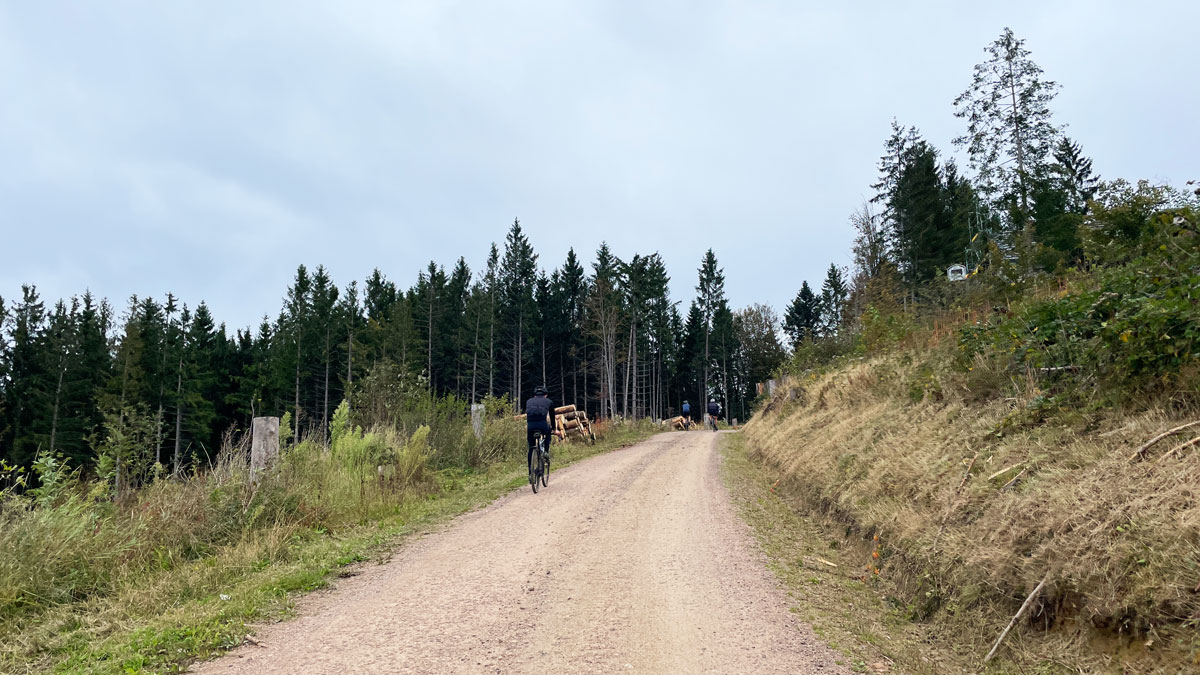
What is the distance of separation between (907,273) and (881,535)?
123ft

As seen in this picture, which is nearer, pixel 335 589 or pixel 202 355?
pixel 335 589

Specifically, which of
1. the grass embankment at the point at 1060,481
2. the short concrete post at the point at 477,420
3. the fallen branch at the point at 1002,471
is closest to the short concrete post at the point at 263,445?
the grass embankment at the point at 1060,481

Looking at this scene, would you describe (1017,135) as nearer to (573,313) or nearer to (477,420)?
(477,420)

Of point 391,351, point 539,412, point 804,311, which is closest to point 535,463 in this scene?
point 539,412

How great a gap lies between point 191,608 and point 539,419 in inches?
276

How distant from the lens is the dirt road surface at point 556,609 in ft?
12.1

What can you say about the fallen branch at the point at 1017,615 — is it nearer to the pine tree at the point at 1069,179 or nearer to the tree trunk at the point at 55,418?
the pine tree at the point at 1069,179

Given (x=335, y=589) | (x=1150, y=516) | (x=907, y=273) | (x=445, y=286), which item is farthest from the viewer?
(x=445, y=286)

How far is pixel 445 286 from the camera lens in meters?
65.4

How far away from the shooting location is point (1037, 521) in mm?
4027

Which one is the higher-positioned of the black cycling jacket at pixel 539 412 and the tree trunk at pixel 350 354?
the tree trunk at pixel 350 354

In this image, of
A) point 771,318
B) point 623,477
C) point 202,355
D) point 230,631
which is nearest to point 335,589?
point 230,631

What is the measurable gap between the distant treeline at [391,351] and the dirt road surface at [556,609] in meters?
34.4

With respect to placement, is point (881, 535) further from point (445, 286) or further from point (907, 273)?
point (445, 286)
